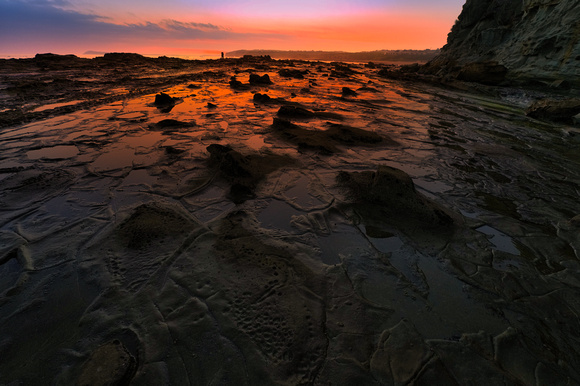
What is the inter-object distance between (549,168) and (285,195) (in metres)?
6.28

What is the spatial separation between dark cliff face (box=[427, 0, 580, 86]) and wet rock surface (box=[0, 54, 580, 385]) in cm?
1564

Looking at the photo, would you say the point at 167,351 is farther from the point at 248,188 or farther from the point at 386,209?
the point at 386,209

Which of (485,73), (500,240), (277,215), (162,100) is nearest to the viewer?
(500,240)

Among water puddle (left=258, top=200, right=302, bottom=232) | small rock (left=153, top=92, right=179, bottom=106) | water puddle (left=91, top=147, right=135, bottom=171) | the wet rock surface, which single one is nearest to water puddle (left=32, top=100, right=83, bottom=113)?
the wet rock surface

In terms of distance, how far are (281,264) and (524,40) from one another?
89.0 ft

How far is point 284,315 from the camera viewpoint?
2.20 m

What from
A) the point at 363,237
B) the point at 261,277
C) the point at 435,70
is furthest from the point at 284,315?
the point at 435,70

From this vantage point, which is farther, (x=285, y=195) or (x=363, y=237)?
(x=285, y=195)

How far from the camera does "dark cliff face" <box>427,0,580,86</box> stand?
1501 cm

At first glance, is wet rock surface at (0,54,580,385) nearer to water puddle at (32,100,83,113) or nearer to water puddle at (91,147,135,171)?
water puddle at (91,147,135,171)

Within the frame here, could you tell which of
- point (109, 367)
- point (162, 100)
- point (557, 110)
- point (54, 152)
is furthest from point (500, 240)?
point (557, 110)

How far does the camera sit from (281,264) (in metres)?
2.73

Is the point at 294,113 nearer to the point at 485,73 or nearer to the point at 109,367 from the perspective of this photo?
the point at 109,367

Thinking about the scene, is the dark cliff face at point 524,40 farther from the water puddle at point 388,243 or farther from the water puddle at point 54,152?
the water puddle at point 54,152
